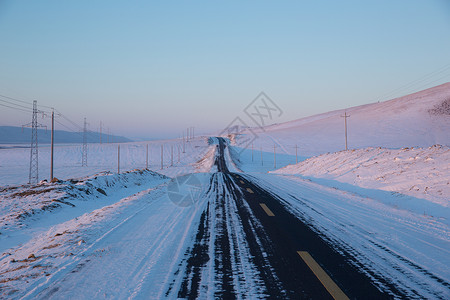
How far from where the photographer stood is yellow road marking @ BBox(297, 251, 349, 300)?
11.2 feet

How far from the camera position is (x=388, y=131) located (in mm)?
78625

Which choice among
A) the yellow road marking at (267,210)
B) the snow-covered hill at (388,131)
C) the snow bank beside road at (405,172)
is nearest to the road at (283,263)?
the yellow road marking at (267,210)

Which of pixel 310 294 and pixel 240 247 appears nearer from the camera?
pixel 310 294

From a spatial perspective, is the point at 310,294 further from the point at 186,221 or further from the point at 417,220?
the point at 417,220

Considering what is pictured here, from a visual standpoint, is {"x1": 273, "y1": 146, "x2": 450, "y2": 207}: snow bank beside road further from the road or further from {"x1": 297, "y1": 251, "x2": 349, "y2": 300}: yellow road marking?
{"x1": 297, "y1": 251, "x2": 349, "y2": 300}: yellow road marking

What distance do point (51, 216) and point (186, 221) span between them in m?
5.73

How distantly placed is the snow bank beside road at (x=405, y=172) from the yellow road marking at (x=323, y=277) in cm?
640

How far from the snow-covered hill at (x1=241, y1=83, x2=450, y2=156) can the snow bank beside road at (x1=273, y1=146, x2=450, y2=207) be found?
53690mm

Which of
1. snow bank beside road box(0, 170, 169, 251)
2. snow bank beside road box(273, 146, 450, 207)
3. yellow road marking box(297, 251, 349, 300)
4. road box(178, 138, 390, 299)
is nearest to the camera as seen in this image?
yellow road marking box(297, 251, 349, 300)

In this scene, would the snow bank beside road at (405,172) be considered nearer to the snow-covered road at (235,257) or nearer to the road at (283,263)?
the snow-covered road at (235,257)

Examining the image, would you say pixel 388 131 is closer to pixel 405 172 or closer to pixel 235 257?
pixel 405 172

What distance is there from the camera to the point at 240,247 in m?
5.26

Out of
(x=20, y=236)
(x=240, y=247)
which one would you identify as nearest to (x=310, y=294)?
(x=240, y=247)

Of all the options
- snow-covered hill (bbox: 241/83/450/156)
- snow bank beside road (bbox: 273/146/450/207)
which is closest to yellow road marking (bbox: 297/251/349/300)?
snow bank beside road (bbox: 273/146/450/207)
